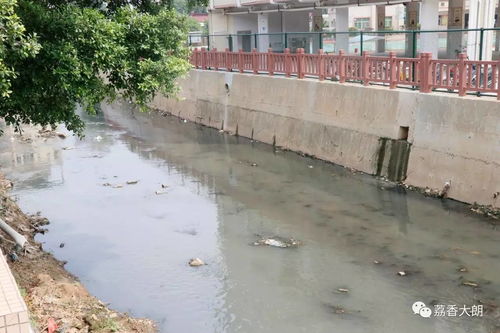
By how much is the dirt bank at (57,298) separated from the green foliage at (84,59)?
6.61ft

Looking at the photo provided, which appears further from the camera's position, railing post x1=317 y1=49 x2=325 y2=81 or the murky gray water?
railing post x1=317 y1=49 x2=325 y2=81

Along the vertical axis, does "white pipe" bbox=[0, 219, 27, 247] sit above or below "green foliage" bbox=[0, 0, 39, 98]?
below

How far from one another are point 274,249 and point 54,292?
391cm

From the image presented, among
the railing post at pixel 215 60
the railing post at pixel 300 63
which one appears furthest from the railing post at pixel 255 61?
the railing post at pixel 215 60

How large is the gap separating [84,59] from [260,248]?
434 cm

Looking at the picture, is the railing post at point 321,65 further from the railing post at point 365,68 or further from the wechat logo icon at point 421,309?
the wechat logo icon at point 421,309

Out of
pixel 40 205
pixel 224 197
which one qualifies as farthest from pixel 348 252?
pixel 40 205

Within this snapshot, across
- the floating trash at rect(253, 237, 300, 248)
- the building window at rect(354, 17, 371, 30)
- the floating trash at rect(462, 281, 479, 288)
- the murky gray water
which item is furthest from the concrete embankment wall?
the building window at rect(354, 17, 371, 30)

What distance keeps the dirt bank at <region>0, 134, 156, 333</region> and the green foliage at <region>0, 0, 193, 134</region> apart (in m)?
2.01

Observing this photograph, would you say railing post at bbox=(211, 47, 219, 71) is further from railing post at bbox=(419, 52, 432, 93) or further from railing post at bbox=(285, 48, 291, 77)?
railing post at bbox=(419, 52, 432, 93)

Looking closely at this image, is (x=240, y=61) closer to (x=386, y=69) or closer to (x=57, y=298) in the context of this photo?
(x=386, y=69)

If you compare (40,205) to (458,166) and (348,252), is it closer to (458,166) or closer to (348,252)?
(348,252)

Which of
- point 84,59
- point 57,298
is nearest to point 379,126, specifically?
point 84,59

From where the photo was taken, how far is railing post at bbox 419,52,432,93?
12.0 meters
